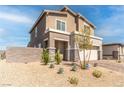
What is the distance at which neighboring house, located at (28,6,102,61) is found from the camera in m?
16.7

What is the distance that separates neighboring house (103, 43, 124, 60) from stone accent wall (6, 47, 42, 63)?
13.0m

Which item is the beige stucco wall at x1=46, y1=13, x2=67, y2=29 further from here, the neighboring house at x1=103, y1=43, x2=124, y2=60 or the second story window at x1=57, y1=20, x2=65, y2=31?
the neighboring house at x1=103, y1=43, x2=124, y2=60

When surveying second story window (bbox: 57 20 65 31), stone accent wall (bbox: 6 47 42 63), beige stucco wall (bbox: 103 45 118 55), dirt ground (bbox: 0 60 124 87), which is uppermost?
second story window (bbox: 57 20 65 31)

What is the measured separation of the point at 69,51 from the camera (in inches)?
701

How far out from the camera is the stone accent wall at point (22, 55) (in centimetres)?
1557

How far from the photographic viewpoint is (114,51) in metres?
24.3

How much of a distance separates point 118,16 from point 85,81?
24.0ft

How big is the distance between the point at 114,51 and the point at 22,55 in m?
14.9

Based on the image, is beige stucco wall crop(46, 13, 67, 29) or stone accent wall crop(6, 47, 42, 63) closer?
stone accent wall crop(6, 47, 42, 63)

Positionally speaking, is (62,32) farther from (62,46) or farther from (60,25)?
(60,25)

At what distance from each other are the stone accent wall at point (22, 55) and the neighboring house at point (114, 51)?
1298cm

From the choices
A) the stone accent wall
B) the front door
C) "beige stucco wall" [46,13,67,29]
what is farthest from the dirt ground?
"beige stucco wall" [46,13,67,29]
